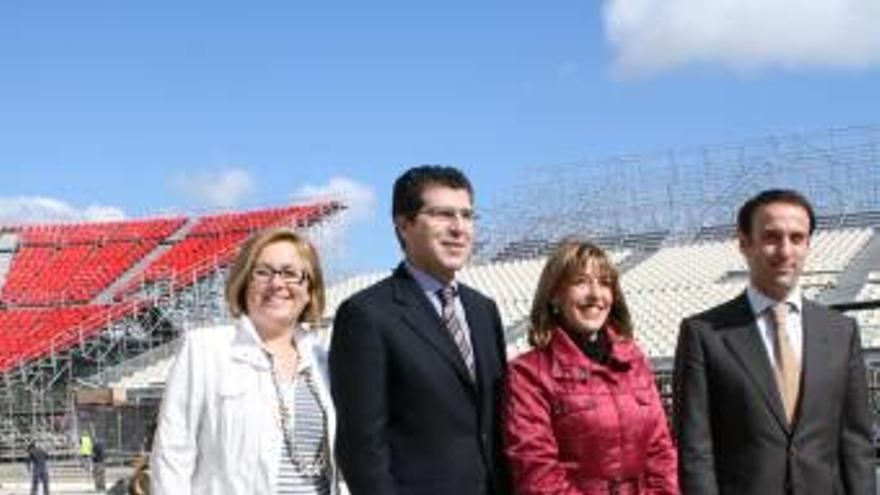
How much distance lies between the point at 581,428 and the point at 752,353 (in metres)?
0.61

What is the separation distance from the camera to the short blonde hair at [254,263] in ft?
13.0

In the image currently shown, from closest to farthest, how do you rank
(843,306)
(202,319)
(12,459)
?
1. (843,306)
2. (12,459)
3. (202,319)

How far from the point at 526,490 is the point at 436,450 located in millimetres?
275

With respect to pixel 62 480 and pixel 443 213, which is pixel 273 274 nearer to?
pixel 443 213

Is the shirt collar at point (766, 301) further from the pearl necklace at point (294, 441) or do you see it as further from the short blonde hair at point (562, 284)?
the pearl necklace at point (294, 441)

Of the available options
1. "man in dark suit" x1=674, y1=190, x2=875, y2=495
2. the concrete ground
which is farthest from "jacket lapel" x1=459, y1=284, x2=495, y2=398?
the concrete ground

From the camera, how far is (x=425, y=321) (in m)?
3.92

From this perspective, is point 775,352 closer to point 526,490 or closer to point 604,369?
point 604,369

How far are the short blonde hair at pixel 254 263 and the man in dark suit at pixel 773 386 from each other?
1.11 m

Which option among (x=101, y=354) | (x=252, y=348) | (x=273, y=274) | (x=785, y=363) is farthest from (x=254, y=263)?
(x=101, y=354)

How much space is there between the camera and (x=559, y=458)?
3.79m

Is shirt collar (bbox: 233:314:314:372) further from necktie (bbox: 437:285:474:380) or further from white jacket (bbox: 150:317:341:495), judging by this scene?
necktie (bbox: 437:285:474:380)

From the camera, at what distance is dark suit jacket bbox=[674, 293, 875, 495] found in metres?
3.91

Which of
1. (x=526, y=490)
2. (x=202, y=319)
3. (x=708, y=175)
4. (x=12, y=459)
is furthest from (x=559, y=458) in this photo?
(x=708, y=175)
